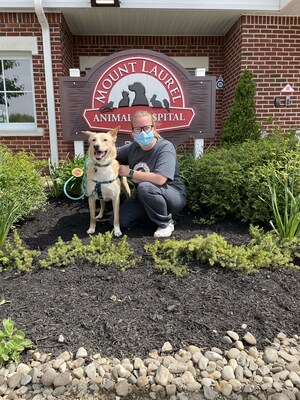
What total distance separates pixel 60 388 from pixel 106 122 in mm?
4041

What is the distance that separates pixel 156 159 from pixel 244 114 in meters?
3.35

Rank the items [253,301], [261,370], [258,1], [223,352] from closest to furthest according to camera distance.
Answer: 1. [261,370]
2. [223,352]
3. [253,301]
4. [258,1]

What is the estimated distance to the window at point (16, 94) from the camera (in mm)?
6617

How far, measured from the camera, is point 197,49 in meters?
7.47

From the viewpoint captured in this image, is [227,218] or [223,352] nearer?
[223,352]

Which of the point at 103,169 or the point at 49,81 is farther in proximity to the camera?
the point at 49,81

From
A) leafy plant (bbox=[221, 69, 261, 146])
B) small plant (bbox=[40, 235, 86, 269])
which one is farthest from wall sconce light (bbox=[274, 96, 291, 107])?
small plant (bbox=[40, 235, 86, 269])

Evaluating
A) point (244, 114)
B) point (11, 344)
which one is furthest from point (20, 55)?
point (11, 344)

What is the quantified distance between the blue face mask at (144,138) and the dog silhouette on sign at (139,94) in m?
1.94

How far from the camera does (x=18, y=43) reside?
623 centimetres

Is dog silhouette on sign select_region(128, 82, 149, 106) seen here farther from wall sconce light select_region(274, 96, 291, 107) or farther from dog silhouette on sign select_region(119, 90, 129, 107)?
wall sconce light select_region(274, 96, 291, 107)

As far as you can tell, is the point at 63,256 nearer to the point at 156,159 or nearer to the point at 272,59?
the point at 156,159

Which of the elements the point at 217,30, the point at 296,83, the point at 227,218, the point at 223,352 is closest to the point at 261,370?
the point at 223,352

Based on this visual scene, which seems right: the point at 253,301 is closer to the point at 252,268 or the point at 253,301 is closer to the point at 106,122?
the point at 252,268
